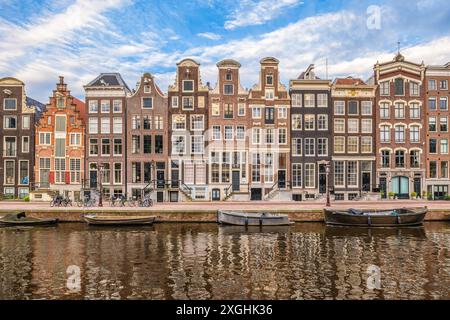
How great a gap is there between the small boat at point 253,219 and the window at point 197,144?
788 inches

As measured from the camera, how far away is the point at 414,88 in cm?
5753

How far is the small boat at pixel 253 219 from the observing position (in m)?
36.4

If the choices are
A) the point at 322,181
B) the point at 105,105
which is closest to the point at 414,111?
the point at 322,181

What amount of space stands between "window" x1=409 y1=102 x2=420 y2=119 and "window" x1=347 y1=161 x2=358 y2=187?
38.6 ft

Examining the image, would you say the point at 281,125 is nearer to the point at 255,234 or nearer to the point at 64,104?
the point at 255,234

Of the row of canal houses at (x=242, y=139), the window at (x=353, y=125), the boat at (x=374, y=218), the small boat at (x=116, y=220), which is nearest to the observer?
the boat at (x=374, y=218)

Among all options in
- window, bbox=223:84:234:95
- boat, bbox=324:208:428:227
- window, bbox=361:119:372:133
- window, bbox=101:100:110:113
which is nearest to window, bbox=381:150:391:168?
window, bbox=361:119:372:133

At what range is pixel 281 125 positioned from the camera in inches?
2207

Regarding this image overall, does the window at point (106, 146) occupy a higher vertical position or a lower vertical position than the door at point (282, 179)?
higher

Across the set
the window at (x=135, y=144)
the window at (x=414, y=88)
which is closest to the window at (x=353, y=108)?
the window at (x=414, y=88)

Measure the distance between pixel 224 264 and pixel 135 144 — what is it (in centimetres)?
3766

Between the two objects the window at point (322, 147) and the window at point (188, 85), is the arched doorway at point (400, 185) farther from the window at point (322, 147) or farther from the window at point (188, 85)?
the window at point (188, 85)
